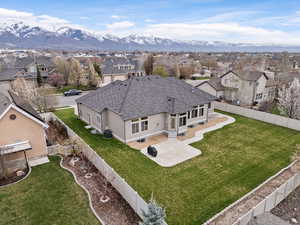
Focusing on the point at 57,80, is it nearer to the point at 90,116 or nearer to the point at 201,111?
the point at 90,116

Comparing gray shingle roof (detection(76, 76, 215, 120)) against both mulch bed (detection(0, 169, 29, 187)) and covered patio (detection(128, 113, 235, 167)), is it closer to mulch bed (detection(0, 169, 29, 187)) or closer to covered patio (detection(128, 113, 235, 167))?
covered patio (detection(128, 113, 235, 167))

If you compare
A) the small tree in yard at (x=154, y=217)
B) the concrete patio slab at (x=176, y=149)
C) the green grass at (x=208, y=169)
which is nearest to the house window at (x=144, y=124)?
the concrete patio slab at (x=176, y=149)

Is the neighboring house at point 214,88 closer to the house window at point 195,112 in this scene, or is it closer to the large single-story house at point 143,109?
the large single-story house at point 143,109

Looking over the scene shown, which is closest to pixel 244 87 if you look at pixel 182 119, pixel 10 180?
pixel 182 119

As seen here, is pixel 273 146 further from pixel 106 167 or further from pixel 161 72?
pixel 161 72

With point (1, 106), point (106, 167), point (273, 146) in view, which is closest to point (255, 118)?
point (273, 146)

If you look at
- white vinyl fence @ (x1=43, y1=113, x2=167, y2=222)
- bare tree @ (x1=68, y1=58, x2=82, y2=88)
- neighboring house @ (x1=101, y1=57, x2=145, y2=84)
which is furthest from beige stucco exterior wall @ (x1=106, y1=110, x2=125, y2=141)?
neighboring house @ (x1=101, y1=57, x2=145, y2=84)
